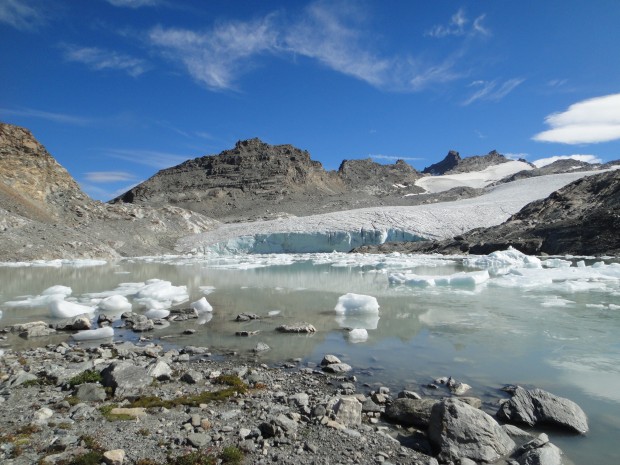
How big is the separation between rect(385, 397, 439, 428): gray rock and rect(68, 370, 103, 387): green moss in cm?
311

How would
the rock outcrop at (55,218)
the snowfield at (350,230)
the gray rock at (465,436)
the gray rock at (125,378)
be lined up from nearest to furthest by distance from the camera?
the gray rock at (465,436) → the gray rock at (125,378) → the rock outcrop at (55,218) → the snowfield at (350,230)

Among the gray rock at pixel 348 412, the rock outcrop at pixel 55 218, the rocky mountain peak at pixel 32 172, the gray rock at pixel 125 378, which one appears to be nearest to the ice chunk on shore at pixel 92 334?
the gray rock at pixel 125 378

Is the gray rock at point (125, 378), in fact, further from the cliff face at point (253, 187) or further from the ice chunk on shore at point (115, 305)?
the cliff face at point (253, 187)

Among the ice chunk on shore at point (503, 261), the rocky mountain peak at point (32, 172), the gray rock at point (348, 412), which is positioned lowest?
the gray rock at point (348, 412)

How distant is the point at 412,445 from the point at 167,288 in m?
9.43

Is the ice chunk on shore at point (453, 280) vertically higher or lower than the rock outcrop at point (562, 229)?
lower

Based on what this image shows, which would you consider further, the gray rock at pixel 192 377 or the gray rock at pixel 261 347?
the gray rock at pixel 261 347

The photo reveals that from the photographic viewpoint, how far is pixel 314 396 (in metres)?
4.25

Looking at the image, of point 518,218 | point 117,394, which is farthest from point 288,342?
point 518,218

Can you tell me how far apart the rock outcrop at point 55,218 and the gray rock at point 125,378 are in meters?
25.8

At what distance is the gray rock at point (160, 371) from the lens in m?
4.72

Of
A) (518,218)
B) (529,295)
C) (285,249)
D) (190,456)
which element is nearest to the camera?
(190,456)

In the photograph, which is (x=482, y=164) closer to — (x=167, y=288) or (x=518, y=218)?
(x=518, y=218)

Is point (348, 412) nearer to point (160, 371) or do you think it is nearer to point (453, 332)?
point (160, 371)
